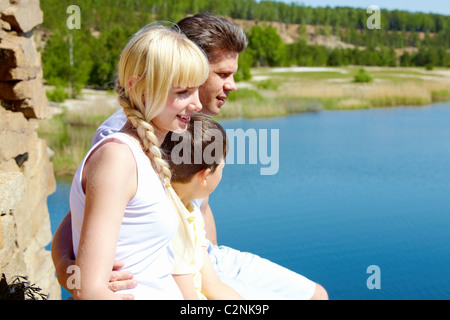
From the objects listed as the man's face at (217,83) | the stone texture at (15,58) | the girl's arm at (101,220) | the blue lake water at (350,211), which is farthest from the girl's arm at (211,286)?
the blue lake water at (350,211)

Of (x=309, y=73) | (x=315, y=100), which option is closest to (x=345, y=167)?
(x=315, y=100)

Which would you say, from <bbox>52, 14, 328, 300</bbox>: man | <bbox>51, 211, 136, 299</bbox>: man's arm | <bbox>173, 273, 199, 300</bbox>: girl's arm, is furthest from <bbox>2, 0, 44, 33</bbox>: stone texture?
<bbox>173, 273, 199, 300</bbox>: girl's arm

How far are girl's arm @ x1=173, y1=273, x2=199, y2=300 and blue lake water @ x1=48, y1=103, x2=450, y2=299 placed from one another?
14.1ft

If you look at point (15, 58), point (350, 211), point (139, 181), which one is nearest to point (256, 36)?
point (350, 211)

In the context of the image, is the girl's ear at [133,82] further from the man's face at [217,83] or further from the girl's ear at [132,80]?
the man's face at [217,83]

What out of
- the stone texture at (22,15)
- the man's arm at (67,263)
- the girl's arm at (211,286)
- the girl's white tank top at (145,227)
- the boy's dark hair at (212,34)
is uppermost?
the stone texture at (22,15)

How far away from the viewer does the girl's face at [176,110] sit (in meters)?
1.53

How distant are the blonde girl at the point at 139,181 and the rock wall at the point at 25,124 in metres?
1.50

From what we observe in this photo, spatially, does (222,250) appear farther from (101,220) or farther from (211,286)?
(101,220)

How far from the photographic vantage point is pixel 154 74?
1.45 metres

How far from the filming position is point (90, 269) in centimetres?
134
